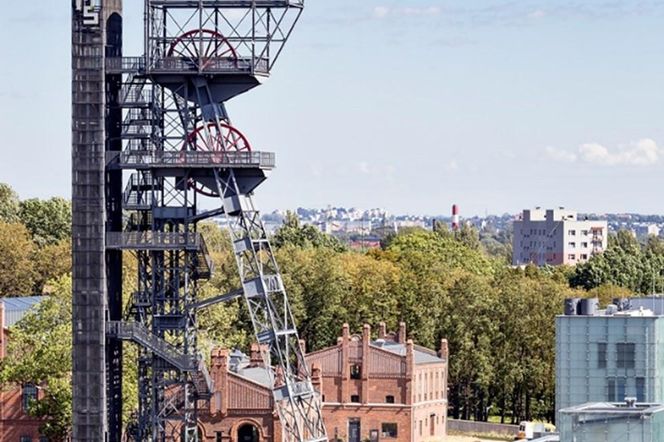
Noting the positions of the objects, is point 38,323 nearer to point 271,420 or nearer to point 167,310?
point 271,420

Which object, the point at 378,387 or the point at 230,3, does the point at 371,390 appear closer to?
the point at 378,387

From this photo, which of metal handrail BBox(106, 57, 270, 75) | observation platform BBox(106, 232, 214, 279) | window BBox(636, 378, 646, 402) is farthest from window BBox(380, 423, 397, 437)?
metal handrail BBox(106, 57, 270, 75)

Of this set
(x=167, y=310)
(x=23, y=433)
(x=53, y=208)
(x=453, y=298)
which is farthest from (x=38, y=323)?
(x=53, y=208)

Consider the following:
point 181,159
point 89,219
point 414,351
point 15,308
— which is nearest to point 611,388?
point 181,159

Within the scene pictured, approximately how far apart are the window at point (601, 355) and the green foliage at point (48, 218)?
313 ft

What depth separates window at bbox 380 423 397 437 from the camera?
124625mm

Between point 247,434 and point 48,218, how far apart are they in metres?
83.9

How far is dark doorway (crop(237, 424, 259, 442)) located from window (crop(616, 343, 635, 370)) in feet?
70.9

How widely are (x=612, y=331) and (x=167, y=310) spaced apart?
25.6 meters

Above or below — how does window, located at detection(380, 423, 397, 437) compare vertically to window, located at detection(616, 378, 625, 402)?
below

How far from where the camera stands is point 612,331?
3834 inches

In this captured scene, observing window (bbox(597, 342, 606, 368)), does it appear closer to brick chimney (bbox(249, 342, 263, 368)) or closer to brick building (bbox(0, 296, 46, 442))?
brick chimney (bbox(249, 342, 263, 368))

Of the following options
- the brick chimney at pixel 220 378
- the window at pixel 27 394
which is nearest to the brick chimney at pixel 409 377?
the brick chimney at pixel 220 378

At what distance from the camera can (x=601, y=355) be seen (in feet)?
320
